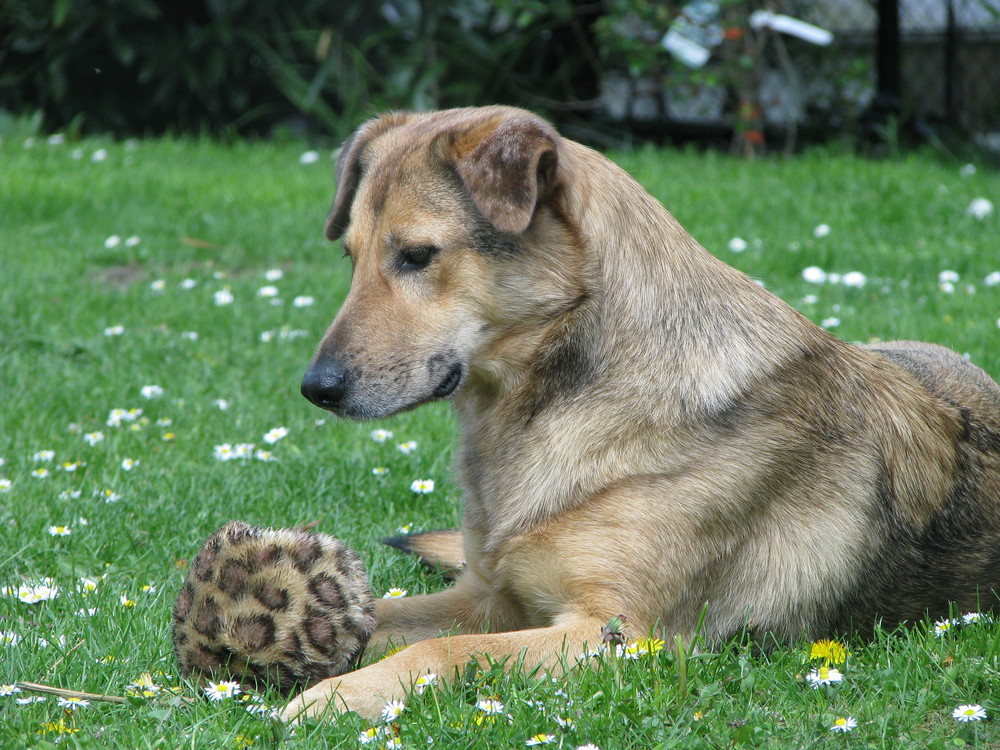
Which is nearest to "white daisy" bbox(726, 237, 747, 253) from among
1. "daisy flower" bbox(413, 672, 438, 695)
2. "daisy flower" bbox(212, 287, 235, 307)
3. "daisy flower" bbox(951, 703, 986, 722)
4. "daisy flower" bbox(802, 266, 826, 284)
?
"daisy flower" bbox(802, 266, 826, 284)

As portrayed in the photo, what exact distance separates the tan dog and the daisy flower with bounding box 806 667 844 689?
1.17 ft

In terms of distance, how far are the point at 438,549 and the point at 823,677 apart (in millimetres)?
1544

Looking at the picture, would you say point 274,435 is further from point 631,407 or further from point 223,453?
A: point 631,407

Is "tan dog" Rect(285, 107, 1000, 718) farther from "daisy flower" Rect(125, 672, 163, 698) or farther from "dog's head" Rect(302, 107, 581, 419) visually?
"daisy flower" Rect(125, 672, 163, 698)

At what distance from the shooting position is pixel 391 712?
278cm

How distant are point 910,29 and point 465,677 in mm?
11165

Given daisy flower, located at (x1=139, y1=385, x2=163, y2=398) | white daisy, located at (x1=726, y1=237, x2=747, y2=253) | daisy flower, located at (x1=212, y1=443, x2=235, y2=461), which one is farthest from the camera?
white daisy, located at (x1=726, y1=237, x2=747, y2=253)

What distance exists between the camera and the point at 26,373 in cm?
623

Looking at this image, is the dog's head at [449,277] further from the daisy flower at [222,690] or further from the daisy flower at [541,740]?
the daisy flower at [541,740]

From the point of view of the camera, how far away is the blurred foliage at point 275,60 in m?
12.2

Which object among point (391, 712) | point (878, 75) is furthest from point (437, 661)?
point (878, 75)

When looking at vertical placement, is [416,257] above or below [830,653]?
above

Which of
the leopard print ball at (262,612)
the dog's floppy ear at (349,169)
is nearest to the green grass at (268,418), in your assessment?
the leopard print ball at (262,612)

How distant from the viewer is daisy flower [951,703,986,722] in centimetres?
273
